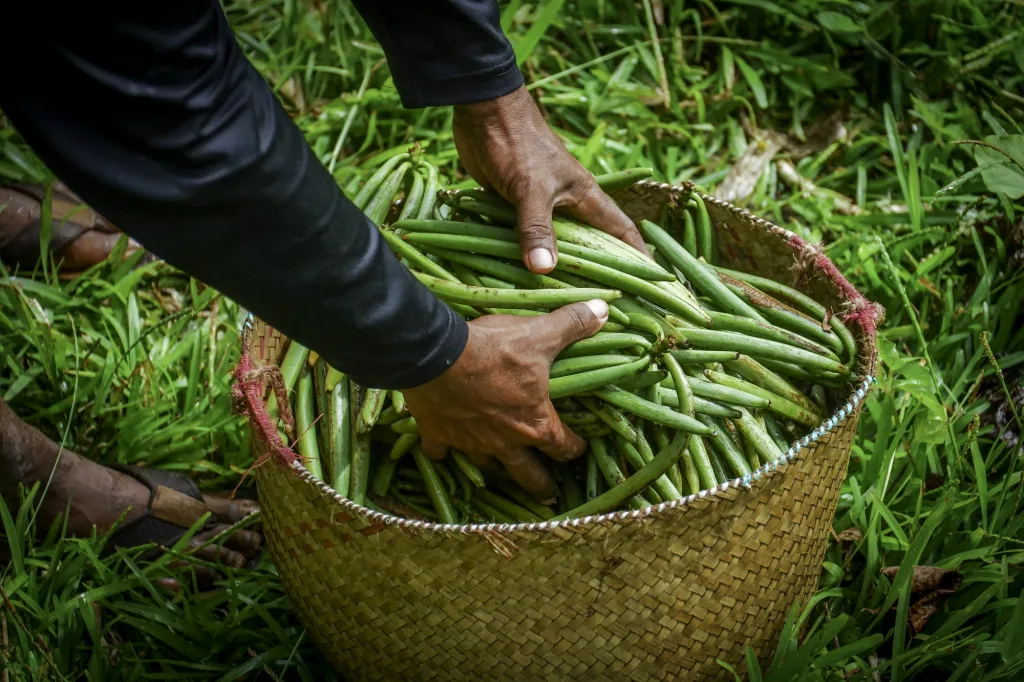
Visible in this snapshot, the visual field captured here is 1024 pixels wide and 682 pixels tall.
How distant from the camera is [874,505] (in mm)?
1898

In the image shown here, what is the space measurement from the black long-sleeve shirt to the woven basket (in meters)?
0.29

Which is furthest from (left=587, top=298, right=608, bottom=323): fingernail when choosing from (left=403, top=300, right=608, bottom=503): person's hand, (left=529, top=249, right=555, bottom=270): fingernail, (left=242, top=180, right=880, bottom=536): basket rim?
(left=242, top=180, right=880, bottom=536): basket rim

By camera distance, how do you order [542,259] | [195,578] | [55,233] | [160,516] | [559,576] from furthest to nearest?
[55,233] < [160,516] < [195,578] < [542,259] < [559,576]

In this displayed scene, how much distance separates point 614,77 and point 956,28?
1233 millimetres

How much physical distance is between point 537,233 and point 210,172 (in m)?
0.79

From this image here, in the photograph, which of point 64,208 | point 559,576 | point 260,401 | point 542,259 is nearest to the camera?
point 559,576

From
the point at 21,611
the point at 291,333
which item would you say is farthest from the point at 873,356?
the point at 21,611

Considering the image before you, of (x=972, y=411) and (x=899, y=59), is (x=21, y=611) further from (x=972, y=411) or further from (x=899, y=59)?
(x=899, y=59)

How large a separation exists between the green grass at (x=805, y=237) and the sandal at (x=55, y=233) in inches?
4.9

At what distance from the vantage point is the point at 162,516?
78.6 inches

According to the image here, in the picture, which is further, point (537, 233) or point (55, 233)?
point (55, 233)

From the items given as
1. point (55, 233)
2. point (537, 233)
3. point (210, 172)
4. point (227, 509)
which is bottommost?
point (227, 509)

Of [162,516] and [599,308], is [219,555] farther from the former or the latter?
[599,308]

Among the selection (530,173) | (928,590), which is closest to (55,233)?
(530,173)
